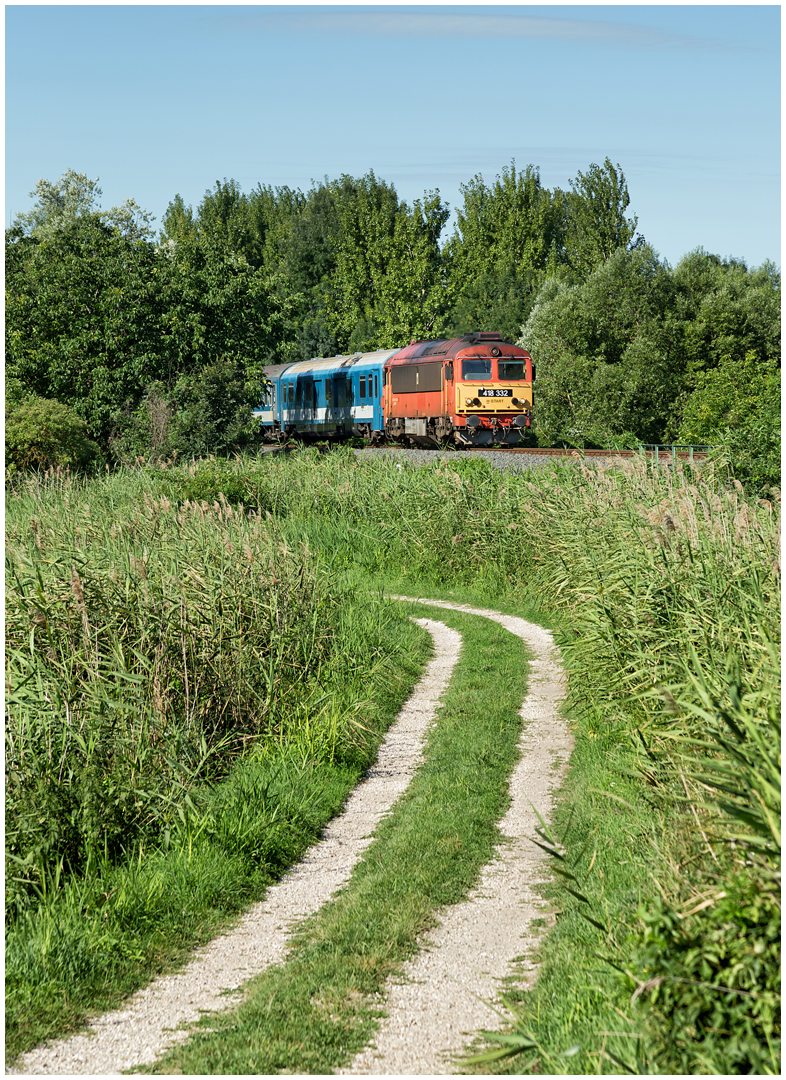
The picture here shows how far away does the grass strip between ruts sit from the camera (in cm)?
413

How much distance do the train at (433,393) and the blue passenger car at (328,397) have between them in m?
0.04

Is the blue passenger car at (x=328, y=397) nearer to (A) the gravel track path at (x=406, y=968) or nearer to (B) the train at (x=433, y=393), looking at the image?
(B) the train at (x=433, y=393)

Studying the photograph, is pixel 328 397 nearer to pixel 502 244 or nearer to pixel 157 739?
pixel 502 244

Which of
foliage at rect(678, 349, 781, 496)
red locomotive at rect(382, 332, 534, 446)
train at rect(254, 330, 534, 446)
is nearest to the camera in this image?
foliage at rect(678, 349, 781, 496)

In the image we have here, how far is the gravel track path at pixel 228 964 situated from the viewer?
414 centimetres

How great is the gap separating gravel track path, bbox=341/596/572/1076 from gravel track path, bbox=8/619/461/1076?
0.76m

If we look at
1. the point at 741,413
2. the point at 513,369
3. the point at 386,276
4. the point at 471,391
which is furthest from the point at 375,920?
the point at 386,276

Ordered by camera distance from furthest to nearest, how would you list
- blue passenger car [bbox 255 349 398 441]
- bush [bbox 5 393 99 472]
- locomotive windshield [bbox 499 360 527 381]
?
blue passenger car [bbox 255 349 398 441] → locomotive windshield [bbox 499 360 527 381] → bush [bbox 5 393 99 472]

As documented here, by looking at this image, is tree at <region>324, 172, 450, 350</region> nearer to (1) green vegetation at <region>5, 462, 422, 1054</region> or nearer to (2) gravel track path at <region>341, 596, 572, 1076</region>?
(1) green vegetation at <region>5, 462, 422, 1054</region>

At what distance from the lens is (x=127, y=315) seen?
85.4 ft

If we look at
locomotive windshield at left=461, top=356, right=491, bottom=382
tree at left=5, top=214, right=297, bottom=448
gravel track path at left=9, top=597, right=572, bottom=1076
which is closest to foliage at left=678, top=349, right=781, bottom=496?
locomotive windshield at left=461, top=356, right=491, bottom=382

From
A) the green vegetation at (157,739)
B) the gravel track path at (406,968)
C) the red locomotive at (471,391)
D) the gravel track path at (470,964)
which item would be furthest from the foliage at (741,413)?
the gravel track path at (470,964)

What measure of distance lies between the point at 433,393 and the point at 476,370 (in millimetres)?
1481

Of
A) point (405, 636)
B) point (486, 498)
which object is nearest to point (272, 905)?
point (405, 636)
